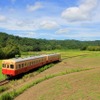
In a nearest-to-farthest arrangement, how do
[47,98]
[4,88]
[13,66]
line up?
[47,98]
[4,88]
[13,66]

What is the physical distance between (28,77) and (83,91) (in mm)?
14310

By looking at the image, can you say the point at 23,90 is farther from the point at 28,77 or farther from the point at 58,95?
the point at 28,77

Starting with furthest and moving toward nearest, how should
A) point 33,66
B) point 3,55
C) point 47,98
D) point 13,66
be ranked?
point 3,55 < point 33,66 < point 13,66 < point 47,98

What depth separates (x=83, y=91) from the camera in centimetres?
1386

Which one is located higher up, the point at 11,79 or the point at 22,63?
the point at 22,63

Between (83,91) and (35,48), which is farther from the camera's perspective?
(35,48)

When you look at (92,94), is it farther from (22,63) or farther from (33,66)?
(33,66)

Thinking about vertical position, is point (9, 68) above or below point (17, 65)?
below

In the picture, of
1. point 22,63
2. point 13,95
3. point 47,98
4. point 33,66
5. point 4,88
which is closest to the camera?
point 47,98

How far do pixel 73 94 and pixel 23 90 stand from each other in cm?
611

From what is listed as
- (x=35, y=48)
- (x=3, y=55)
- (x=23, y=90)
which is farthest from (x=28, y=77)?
(x=35, y=48)

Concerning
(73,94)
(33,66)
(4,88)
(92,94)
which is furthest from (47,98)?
(33,66)

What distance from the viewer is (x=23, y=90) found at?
18.2 metres

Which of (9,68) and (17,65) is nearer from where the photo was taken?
(17,65)
